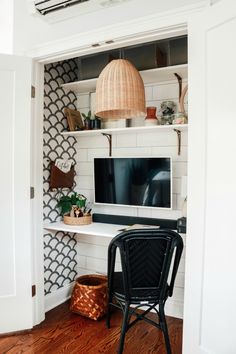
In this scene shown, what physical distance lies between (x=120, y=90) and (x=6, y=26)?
4.95 feet

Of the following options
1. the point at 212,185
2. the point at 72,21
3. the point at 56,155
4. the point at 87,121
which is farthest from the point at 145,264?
the point at 72,21

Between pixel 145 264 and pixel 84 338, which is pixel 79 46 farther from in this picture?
pixel 84 338

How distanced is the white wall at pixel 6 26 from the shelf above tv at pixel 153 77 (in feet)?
1.92

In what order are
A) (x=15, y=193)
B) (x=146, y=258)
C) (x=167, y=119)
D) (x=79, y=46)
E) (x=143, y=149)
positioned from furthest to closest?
1. (x=143, y=149)
2. (x=167, y=119)
3. (x=15, y=193)
4. (x=79, y=46)
5. (x=146, y=258)

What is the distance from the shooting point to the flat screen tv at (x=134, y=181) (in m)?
2.56

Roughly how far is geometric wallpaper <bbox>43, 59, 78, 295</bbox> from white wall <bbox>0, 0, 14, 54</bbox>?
384 millimetres

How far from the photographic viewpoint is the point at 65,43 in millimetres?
2160

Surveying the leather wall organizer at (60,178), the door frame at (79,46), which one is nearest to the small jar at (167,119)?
the door frame at (79,46)

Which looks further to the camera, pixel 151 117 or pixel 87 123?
pixel 87 123

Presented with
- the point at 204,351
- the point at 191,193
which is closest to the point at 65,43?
the point at 191,193

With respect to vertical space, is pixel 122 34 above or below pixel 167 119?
above

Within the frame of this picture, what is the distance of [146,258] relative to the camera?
1.92 m

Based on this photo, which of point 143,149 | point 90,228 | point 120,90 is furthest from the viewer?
point 143,149

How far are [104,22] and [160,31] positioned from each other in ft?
1.34
